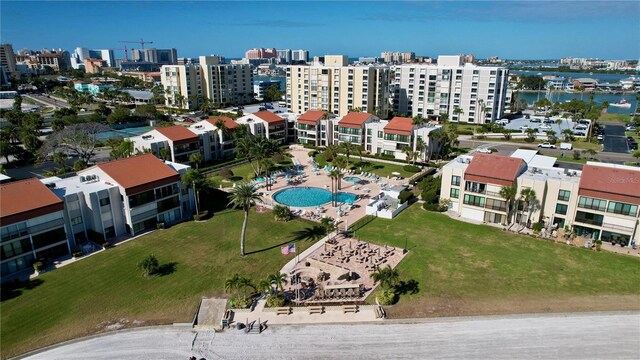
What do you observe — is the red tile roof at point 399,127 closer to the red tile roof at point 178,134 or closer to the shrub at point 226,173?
the shrub at point 226,173

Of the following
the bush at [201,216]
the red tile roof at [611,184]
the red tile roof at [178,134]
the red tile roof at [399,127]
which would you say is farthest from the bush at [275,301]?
the red tile roof at [399,127]

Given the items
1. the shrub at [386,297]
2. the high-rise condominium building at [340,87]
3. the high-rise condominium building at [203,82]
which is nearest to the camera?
the shrub at [386,297]

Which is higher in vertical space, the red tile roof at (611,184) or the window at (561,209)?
the red tile roof at (611,184)

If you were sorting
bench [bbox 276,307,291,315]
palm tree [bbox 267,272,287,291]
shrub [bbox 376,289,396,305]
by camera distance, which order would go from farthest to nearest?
1. palm tree [bbox 267,272,287,291]
2. shrub [bbox 376,289,396,305]
3. bench [bbox 276,307,291,315]

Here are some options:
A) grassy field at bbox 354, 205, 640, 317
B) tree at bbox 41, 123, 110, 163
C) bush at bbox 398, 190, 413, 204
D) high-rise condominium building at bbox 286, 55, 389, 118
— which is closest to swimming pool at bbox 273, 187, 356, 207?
bush at bbox 398, 190, 413, 204

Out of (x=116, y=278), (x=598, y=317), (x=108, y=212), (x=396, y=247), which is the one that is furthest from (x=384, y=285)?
(x=108, y=212)

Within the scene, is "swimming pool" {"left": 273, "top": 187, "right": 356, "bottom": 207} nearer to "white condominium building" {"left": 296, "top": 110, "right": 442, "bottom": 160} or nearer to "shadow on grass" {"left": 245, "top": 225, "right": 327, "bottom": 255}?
"shadow on grass" {"left": 245, "top": 225, "right": 327, "bottom": 255}

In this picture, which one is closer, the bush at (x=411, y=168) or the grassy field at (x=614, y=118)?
the bush at (x=411, y=168)
